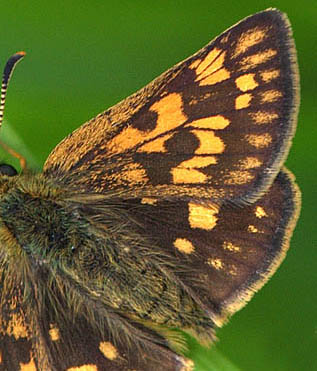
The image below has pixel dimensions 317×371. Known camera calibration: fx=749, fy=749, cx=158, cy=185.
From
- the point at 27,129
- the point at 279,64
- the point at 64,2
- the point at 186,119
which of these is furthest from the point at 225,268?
the point at 64,2

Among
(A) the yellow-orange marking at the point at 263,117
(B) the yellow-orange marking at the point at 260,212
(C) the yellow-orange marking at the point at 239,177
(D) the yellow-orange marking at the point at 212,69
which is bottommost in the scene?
(B) the yellow-orange marking at the point at 260,212

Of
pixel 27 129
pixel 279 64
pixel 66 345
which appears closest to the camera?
pixel 279 64

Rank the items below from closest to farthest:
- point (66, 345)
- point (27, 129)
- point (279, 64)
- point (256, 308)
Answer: point (279, 64), point (66, 345), point (256, 308), point (27, 129)

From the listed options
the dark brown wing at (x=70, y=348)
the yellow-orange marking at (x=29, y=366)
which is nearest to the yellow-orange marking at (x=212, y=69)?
the dark brown wing at (x=70, y=348)

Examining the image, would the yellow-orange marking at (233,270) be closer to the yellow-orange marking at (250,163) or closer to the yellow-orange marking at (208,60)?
the yellow-orange marking at (250,163)

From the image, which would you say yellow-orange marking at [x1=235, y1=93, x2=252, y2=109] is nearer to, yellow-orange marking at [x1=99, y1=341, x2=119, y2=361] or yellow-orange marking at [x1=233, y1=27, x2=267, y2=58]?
yellow-orange marking at [x1=233, y1=27, x2=267, y2=58]

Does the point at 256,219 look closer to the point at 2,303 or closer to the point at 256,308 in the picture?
the point at 256,308

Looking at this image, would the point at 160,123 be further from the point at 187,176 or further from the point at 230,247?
the point at 230,247

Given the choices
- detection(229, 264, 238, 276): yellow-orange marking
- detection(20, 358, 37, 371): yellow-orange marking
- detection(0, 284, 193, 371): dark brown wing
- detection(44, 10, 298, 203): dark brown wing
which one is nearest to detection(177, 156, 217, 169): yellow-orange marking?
detection(44, 10, 298, 203): dark brown wing
